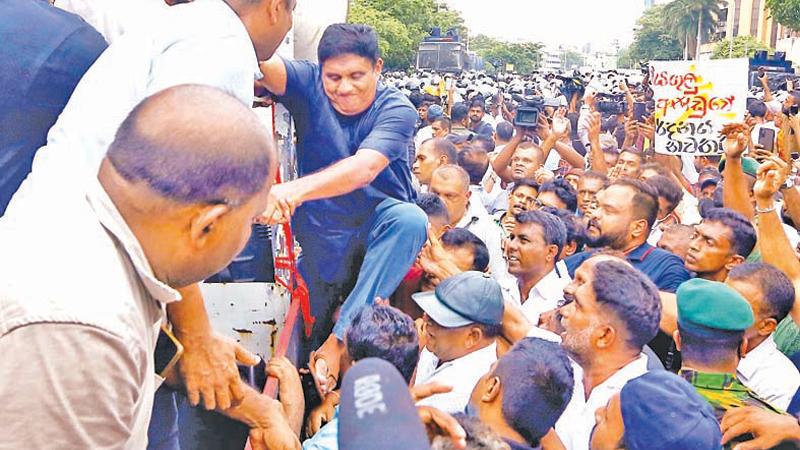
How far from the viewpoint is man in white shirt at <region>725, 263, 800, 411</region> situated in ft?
11.1

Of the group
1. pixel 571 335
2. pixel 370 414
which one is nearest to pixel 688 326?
pixel 571 335

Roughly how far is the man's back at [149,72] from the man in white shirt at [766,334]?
7.95ft

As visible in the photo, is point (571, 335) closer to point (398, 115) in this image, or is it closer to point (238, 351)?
point (398, 115)

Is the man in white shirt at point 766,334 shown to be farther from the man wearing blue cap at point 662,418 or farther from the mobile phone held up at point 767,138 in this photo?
the mobile phone held up at point 767,138

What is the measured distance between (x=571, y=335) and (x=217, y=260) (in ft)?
6.50

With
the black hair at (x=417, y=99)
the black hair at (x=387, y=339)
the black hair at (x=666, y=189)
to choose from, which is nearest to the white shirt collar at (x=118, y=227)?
the black hair at (x=387, y=339)

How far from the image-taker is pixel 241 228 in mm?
1432

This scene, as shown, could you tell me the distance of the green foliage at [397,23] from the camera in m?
40.4

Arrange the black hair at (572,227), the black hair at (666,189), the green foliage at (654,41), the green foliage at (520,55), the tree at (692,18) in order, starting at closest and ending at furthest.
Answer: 1. the black hair at (572,227)
2. the black hair at (666,189)
3. the green foliage at (520,55)
4. the tree at (692,18)
5. the green foliage at (654,41)

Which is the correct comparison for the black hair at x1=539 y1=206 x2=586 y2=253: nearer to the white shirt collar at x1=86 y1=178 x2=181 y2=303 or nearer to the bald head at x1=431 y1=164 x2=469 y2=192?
the bald head at x1=431 y1=164 x2=469 y2=192

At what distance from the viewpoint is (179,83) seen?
1840 millimetres

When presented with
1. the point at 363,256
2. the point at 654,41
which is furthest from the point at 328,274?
the point at 654,41

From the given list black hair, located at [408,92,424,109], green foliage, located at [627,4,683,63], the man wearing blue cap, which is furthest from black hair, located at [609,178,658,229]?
green foliage, located at [627,4,683,63]

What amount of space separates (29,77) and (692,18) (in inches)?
3489
